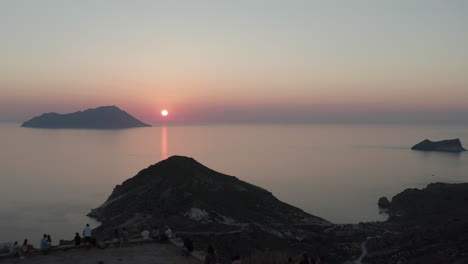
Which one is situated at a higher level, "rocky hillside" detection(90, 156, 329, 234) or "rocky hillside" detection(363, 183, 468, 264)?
"rocky hillside" detection(90, 156, 329, 234)

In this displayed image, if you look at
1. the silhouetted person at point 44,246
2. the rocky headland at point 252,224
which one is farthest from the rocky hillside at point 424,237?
the silhouetted person at point 44,246

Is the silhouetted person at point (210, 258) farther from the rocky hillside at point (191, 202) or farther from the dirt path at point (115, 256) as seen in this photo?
the rocky hillside at point (191, 202)

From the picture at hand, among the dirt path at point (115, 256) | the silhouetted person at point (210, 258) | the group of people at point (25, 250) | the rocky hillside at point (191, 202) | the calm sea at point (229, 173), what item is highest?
the silhouetted person at point (210, 258)

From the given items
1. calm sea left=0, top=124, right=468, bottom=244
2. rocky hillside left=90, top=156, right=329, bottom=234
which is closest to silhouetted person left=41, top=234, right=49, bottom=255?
rocky hillside left=90, top=156, right=329, bottom=234

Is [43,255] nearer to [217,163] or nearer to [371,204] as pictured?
[371,204]

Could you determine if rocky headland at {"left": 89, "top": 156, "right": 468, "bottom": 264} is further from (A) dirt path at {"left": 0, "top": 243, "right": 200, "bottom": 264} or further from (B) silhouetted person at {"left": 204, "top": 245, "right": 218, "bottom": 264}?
(B) silhouetted person at {"left": 204, "top": 245, "right": 218, "bottom": 264}

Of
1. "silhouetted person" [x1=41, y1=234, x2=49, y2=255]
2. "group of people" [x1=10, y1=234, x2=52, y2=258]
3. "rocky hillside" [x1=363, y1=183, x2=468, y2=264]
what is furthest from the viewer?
"rocky hillside" [x1=363, y1=183, x2=468, y2=264]

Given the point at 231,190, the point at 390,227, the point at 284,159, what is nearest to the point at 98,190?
the point at 231,190

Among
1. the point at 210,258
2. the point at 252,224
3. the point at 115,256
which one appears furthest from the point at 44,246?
the point at 252,224
